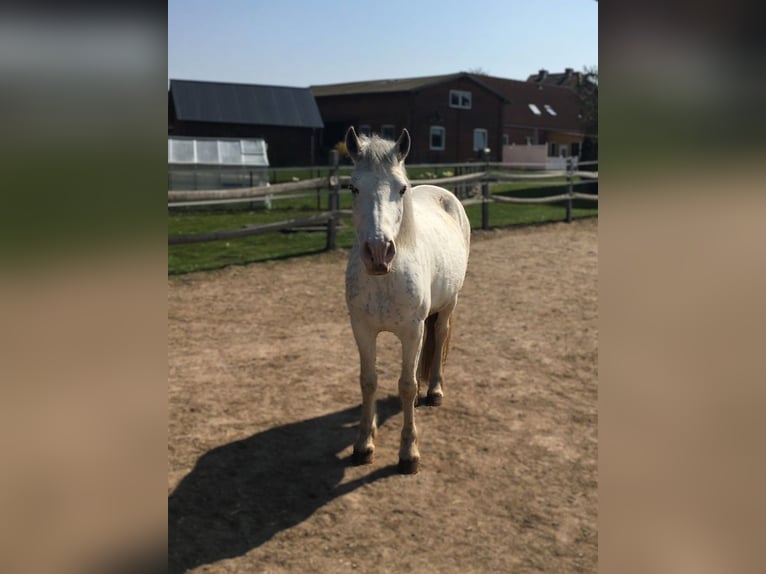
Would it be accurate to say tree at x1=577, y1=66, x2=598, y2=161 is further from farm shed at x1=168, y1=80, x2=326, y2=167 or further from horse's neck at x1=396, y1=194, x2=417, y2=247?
horse's neck at x1=396, y1=194, x2=417, y2=247

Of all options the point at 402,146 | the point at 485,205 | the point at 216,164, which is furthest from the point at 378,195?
the point at 216,164

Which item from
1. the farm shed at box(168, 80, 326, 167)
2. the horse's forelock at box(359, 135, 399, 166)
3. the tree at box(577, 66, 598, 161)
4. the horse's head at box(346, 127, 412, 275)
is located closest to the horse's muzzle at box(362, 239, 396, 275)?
the horse's head at box(346, 127, 412, 275)

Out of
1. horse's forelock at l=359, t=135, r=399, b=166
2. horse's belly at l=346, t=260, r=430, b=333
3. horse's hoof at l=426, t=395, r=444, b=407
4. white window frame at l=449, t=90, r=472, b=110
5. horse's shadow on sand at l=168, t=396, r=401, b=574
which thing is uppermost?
white window frame at l=449, t=90, r=472, b=110

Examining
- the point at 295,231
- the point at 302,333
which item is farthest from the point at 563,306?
the point at 295,231

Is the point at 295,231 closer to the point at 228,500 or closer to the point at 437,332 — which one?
the point at 437,332

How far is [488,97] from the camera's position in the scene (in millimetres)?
33312

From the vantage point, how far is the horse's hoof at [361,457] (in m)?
3.55

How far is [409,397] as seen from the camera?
11.5 feet

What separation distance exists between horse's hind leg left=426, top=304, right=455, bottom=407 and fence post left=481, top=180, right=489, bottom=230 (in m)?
7.70

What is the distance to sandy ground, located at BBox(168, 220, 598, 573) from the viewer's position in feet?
9.11

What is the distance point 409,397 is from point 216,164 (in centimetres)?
1386

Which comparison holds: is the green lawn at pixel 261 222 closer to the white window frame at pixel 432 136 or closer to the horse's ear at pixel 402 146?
the horse's ear at pixel 402 146
